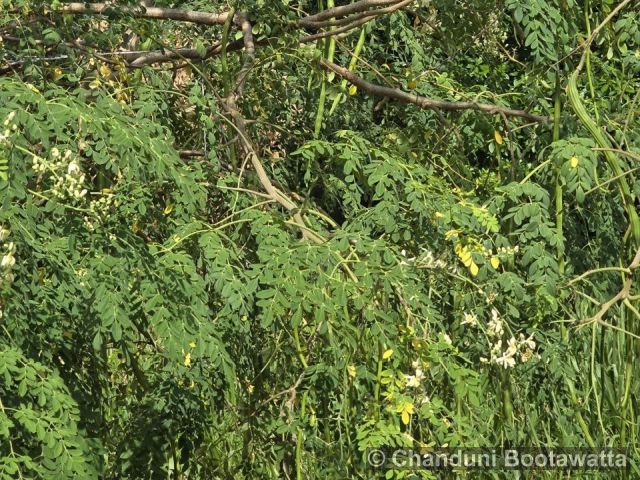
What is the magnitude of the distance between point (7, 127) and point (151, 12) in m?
1.14

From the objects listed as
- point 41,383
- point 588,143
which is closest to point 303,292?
point 41,383

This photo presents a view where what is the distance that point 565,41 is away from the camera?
3.79m

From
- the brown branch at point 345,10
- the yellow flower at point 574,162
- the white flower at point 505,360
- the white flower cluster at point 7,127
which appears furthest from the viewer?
the brown branch at point 345,10

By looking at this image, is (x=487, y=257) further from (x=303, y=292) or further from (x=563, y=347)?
(x=303, y=292)

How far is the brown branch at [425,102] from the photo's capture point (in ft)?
13.2

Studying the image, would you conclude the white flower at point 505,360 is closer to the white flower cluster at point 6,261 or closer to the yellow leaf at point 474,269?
the yellow leaf at point 474,269

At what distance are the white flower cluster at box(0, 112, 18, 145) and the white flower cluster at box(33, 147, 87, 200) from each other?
8 cm

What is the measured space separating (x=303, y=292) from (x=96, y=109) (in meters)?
0.68

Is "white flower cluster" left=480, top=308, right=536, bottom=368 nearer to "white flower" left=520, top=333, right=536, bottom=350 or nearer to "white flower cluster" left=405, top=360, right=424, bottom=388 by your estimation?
"white flower" left=520, top=333, right=536, bottom=350

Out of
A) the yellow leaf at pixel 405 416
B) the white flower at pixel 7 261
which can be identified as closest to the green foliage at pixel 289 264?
the yellow leaf at pixel 405 416

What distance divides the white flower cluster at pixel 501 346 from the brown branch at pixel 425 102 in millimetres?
925

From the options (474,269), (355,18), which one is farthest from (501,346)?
(355,18)

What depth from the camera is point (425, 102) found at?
4062 mm

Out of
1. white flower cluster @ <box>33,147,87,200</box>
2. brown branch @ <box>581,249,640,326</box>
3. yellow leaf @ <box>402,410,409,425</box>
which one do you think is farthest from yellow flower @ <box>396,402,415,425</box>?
white flower cluster @ <box>33,147,87,200</box>
